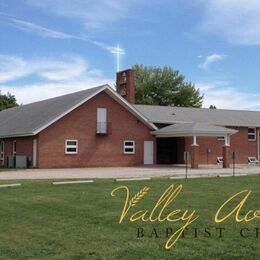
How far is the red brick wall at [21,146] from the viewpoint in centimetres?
3792

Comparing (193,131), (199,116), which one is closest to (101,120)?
(193,131)

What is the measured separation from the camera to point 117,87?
1925 inches

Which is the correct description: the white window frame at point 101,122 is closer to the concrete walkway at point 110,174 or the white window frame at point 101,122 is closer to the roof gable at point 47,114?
the roof gable at point 47,114

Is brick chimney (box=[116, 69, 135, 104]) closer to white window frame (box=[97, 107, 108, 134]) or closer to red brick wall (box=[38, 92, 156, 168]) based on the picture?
red brick wall (box=[38, 92, 156, 168])

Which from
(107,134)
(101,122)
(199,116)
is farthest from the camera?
(199,116)

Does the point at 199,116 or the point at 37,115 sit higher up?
the point at 199,116

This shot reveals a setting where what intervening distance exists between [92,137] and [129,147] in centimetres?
348

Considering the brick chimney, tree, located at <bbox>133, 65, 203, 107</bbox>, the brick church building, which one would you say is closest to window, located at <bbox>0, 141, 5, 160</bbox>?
the brick church building

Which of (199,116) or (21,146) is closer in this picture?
(21,146)

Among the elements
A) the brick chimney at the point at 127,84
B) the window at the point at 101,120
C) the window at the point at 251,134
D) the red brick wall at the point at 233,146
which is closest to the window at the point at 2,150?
the window at the point at 101,120

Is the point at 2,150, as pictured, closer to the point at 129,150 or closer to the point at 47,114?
the point at 47,114

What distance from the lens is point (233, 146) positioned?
154 feet

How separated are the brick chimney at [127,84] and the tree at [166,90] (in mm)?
32647

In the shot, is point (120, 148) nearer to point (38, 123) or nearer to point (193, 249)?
point (38, 123)
